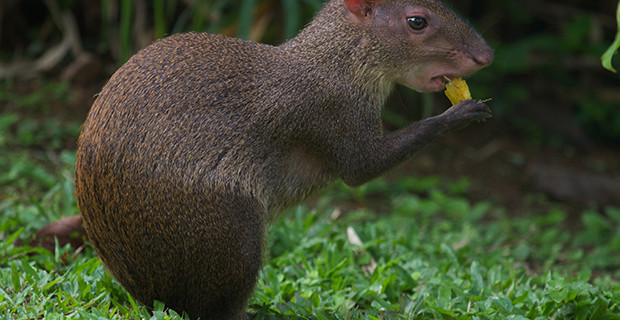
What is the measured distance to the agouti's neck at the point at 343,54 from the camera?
12.6 feet

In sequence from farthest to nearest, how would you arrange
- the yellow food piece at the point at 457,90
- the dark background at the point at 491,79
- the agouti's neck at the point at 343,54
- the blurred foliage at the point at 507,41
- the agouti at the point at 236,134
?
the blurred foliage at the point at 507,41 → the dark background at the point at 491,79 → the yellow food piece at the point at 457,90 → the agouti's neck at the point at 343,54 → the agouti at the point at 236,134

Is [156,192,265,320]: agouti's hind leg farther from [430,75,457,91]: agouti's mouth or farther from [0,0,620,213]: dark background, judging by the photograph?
[0,0,620,213]: dark background

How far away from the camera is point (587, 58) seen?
28.5 ft

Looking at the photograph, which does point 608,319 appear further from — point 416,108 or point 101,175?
point 416,108

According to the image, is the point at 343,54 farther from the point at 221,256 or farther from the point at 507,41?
the point at 507,41

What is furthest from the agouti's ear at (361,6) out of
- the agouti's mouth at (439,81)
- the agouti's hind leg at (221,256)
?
the agouti's hind leg at (221,256)

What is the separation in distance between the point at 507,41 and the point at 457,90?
5.58 metres

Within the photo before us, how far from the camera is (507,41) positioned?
30.3 ft

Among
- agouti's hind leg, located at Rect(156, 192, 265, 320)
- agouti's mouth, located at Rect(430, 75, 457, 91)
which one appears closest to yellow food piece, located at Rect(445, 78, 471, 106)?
agouti's mouth, located at Rect(430, 75, 457, 91)

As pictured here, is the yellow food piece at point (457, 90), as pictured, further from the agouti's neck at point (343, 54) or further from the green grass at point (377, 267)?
the green grass at point (377, 267)

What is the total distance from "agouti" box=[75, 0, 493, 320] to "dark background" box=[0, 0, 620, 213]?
3.33 m

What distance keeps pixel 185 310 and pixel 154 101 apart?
989 mm

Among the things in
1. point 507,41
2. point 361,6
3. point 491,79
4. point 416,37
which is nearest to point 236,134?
point 361,6

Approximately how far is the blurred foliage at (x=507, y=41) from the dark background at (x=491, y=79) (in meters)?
0.01
